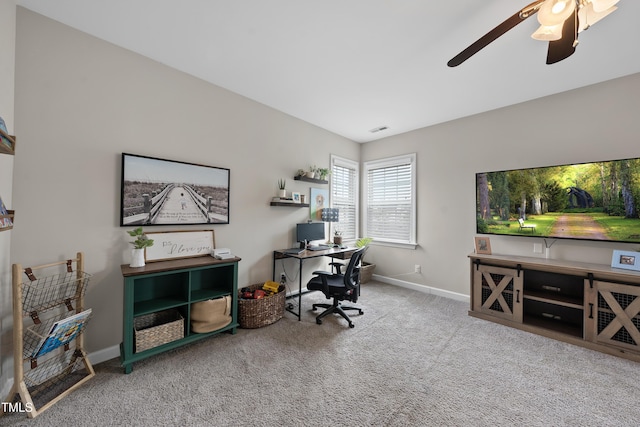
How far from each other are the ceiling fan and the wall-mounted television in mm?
1736

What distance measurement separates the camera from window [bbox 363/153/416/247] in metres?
4.17

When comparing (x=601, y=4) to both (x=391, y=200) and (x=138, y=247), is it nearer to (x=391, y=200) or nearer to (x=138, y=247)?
(x=391, y=200)

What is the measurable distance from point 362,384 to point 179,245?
2090 mm

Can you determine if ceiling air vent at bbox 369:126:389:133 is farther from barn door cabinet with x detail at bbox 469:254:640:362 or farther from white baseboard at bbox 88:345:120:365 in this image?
white baseboard at bbox 88:345:120:365

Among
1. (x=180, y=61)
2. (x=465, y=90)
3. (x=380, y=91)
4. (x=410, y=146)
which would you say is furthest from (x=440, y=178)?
(x=180, y=61)

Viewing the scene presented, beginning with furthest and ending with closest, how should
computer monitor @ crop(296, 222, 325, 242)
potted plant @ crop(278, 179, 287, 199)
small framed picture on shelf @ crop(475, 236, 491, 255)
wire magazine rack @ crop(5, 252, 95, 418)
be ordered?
computer monitor @ crop(296, 222, 325, 242) → potted plant @ crop(278, 179, 287, 199) → small framed picture on shelf @ crop(475, 236, 491, 255) → wire magazine rack @ crop(5, 252, 95, 418)

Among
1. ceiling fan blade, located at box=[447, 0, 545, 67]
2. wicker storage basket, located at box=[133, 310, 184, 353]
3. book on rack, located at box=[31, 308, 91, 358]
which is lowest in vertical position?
wicker storage basket, located at box=[133, 310, 184, 353]

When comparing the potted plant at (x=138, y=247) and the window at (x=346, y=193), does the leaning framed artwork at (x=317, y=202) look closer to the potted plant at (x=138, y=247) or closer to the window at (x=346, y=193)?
the window at (x=346, y=193)

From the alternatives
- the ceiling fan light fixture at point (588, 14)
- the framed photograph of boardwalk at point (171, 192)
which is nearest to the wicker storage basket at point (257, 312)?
the framed photograph of boardwalk at point (171, 192)

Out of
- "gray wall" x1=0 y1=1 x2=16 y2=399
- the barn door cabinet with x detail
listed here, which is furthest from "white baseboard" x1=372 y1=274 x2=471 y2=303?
"gray wall" x1=0 y1=1 x2=16 y2=399

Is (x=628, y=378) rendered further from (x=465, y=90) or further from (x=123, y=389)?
(x=123, y=389)

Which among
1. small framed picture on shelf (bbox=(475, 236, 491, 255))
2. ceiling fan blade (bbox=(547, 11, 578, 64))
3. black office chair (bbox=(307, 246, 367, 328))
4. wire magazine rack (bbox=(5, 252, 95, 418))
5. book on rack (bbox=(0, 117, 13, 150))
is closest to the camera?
book on rack (bbox=(0, 117, 13, 150))

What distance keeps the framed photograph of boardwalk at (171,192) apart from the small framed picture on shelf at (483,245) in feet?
10.3

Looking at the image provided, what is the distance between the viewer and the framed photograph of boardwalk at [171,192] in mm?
2223
